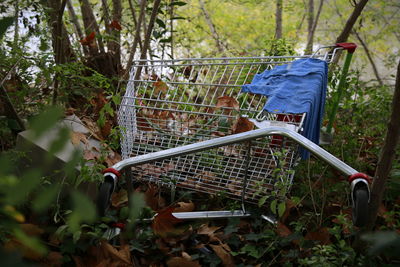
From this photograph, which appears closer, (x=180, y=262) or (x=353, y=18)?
(x=180, y=262)

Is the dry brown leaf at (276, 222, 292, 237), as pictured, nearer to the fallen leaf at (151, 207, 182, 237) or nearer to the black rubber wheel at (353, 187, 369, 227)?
the fallen leaf at (151, 207, 182, 237)

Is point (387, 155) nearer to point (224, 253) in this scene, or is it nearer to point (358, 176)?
point (358, 176)

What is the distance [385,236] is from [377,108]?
2.97 metres

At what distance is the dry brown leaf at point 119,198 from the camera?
2229 millimetres

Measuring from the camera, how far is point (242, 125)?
2061 millimetres

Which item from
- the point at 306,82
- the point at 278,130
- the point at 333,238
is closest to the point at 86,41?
the point at 306,82

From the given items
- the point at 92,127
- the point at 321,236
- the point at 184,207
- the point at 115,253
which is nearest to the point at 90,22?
the point at 92,127

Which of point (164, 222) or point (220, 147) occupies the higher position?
point (220, 147)

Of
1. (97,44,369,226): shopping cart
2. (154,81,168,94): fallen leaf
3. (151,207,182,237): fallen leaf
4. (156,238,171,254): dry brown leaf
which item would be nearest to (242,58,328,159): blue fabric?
(97,44,369,226): shopping cart

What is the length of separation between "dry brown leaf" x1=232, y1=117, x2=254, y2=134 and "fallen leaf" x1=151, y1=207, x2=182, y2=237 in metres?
0.50

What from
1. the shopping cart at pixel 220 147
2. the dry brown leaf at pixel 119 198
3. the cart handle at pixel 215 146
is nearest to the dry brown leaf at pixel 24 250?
the cart handle at pixel 215 146

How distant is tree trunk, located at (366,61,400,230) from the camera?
1.62 metres

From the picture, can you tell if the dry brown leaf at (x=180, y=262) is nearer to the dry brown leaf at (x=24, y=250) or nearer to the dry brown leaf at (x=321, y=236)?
the dry brown leaf at (x=321, y=236)

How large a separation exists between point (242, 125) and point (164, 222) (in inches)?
23.8
